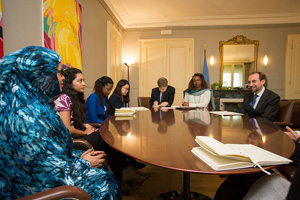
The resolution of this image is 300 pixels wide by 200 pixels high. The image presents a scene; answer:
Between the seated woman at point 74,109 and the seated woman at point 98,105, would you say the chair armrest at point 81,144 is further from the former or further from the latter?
the seated woman at point 98,105

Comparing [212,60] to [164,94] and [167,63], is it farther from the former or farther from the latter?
[164,94]

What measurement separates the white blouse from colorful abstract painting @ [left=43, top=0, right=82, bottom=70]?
2063 mm

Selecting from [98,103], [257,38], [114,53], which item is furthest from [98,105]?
[257,38]

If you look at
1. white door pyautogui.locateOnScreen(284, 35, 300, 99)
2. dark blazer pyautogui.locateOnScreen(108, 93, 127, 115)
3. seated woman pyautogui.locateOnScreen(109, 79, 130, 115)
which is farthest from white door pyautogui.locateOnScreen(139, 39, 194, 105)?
dark blazer pyautogui.locateOnScreen(108, 93, 127, 115)

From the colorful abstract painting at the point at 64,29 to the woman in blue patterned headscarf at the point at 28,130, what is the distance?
5.43ft

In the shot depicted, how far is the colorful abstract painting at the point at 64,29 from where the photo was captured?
7.04 ft

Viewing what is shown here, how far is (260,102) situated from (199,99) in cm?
117

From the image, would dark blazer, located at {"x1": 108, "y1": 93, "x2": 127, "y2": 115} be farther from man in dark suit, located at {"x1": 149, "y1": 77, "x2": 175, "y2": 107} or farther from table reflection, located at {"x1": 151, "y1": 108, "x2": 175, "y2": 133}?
man in dark suit, located at {"x1": 149, "y1": 77, "x2": 175, "y2": 107}

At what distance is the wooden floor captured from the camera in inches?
62.7

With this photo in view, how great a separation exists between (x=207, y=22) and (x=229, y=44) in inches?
37.7

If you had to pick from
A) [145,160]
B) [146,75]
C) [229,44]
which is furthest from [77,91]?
[229,44]

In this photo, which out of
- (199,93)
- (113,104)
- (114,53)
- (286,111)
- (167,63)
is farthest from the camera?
(167,63)

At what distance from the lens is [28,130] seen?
628mm

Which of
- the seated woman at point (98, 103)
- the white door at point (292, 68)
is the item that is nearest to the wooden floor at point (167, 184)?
the seated woman at point (98, 103)
